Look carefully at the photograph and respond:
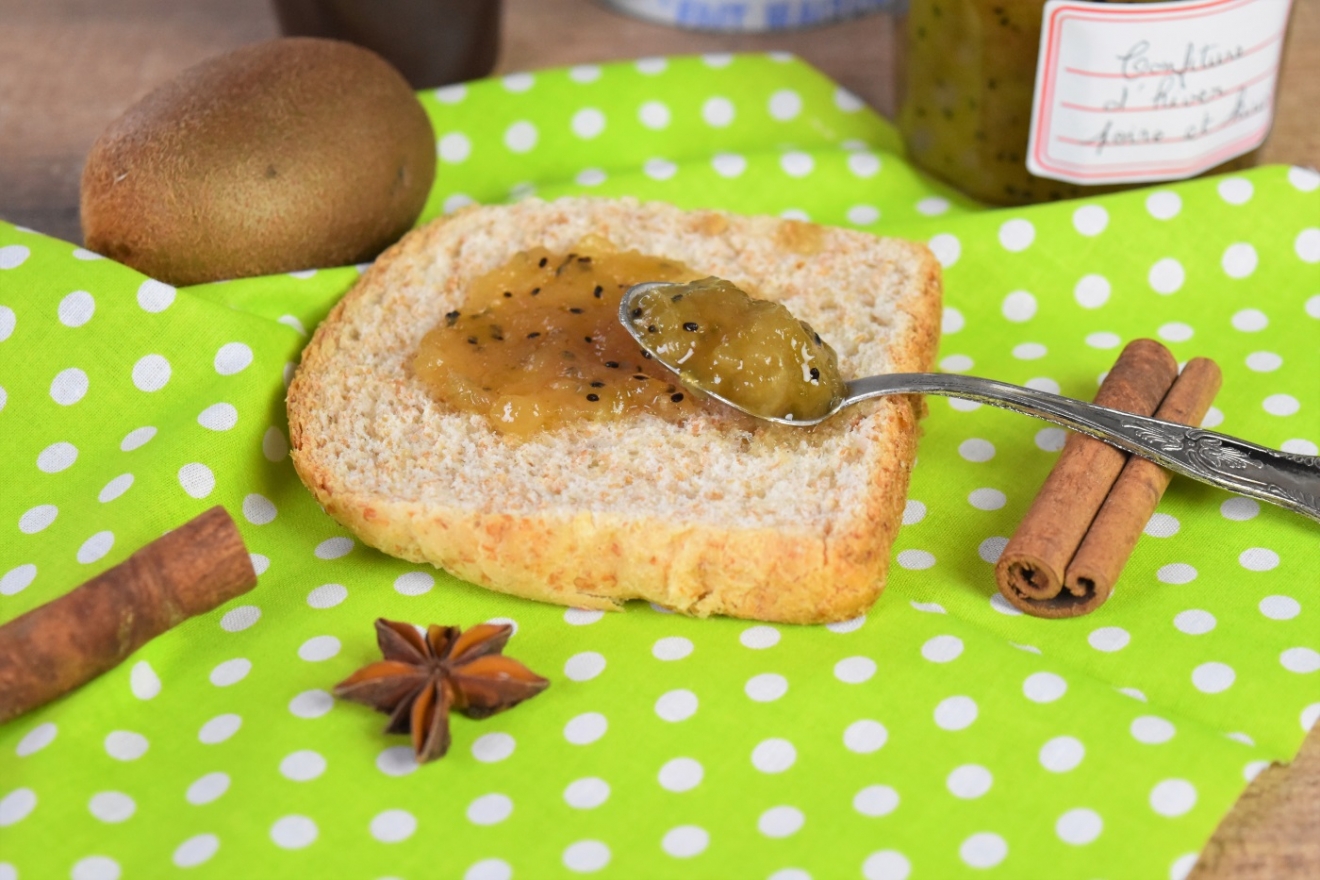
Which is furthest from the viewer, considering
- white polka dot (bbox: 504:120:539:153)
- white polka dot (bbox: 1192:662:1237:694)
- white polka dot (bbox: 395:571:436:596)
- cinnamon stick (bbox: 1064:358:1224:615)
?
white polka dot (bbox: 504:120:539:153)

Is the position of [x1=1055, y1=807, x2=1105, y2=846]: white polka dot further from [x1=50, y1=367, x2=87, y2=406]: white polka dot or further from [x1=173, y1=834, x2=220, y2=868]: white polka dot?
[x1=50, y1=367, x2=87, y2=406]: white polka dot

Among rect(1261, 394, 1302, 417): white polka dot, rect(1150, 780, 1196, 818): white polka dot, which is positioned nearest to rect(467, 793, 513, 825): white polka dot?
rect(1150, 780, 1196, 818): white polka dot

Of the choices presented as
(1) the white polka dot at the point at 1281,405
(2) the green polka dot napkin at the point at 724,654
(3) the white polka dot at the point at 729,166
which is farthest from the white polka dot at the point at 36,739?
(1) the white polka dot at the point at 1281,405

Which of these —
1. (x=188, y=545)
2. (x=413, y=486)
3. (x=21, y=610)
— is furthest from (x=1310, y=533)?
(x=21, y=610)

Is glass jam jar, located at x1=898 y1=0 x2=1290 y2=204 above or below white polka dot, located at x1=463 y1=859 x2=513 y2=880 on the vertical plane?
above

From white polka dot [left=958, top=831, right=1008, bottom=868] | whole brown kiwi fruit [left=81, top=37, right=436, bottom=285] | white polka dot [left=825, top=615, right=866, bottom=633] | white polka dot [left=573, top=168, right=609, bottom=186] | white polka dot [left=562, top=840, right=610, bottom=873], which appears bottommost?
white polka dot [left=562, top=840, right=610, bottom=873]

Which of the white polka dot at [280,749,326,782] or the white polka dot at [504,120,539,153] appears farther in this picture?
the white polka dot at [504,120,539,153]

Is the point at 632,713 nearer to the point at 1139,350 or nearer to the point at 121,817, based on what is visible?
the point at 121,817
